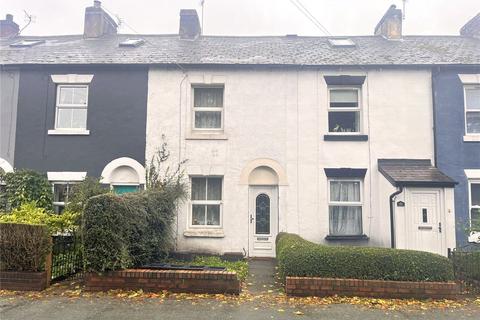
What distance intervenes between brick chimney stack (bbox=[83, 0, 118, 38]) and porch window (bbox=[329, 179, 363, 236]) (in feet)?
37.9

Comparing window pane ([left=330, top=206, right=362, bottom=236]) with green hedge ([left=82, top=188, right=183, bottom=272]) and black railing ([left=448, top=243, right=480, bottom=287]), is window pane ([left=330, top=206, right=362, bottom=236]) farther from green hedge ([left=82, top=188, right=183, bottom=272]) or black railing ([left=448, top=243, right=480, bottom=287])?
green hedge ([left=82, top=188, right=183, bottom=272])

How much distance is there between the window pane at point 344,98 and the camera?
1333 centimetres

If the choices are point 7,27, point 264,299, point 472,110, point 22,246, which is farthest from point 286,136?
point 7,27

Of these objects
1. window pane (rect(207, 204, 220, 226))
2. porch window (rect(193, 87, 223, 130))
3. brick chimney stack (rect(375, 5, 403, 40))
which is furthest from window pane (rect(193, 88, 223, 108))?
brick chimney stack (rect(375, 5, 403, 40))

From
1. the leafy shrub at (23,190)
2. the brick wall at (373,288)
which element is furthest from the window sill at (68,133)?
the brick wall at (373,288)

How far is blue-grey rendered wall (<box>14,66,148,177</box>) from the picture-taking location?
13.1 metres

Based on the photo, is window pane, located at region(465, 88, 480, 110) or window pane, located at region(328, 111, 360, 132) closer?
window pane, located at region(465, 88, 480, 110)

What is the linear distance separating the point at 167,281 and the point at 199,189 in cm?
539

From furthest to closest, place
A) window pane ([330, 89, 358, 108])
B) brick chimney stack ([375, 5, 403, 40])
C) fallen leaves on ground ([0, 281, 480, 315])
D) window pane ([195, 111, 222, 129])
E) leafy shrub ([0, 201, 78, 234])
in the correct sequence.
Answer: brick chimney stack ([375, 5, 403, 40]) → window pane ([195, 111, 222, 129]) → window pane ([330, 89, 358, 108]) → leafy shrub ([0, 201, 78, 234]) → fallen leaves on ground ([0, 281, 480, 315])

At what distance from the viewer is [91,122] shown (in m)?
13.3

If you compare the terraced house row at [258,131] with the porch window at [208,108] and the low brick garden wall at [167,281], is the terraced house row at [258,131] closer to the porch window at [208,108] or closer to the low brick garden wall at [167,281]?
the porch window at [208,108]

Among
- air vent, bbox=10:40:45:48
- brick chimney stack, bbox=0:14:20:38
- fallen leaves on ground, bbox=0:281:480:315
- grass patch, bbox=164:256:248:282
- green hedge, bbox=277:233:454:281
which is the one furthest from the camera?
brick chimney stack, bbox=0:14:20:38

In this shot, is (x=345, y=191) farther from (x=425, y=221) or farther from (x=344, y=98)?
(x=344, y=98)

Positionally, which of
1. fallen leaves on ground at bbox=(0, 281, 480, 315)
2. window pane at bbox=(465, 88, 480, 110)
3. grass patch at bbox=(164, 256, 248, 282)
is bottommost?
fallen leaves on ground at bbox=(0, 281, 480, 315)
